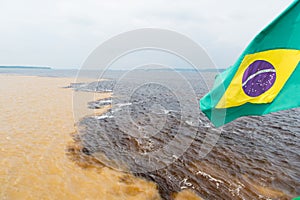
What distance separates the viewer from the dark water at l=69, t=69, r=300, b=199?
7.54 metres

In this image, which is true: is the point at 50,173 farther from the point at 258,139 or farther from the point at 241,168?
the point at 258,139

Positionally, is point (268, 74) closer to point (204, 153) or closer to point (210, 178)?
point (210, 178)

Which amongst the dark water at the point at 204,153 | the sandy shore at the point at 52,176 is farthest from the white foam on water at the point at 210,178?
the sandy shore at the point at 52,176

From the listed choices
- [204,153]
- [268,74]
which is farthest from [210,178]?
[268,74]

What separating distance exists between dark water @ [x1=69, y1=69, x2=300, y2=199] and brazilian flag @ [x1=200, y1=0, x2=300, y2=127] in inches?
159

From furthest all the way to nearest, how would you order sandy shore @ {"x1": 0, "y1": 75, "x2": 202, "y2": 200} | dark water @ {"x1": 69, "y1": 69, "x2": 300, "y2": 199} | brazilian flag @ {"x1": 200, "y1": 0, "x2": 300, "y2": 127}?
1. dark water @ {"x1": 69, "y1": 69, "x2": 300, "y2": 199}
2. sandy shore @ {"x1": 0, "y1": 75, "x2": 202, "y2": 200}
3. brazilian flag @ {"x1": 200, "y1": 0, "x2": 300, "y2": 127}

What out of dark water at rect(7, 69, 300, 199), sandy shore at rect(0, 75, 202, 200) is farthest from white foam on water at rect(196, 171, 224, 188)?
sandy shore at rect(0, 75, 202, 200)

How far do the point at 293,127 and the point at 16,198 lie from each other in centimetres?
1784

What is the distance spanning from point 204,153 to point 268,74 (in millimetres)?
6719

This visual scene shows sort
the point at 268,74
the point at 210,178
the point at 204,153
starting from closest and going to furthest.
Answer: the point at 268,74 → the point at 210,178 → the point at 204,153

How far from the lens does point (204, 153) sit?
1032 centimetres

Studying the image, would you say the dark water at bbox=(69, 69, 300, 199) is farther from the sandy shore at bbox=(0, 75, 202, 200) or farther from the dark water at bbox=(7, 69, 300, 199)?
the sandy shore at bbox=(0, 75, 202, 200)

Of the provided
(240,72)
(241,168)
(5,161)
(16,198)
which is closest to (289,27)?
(240,72)

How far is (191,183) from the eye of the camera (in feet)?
25.1
